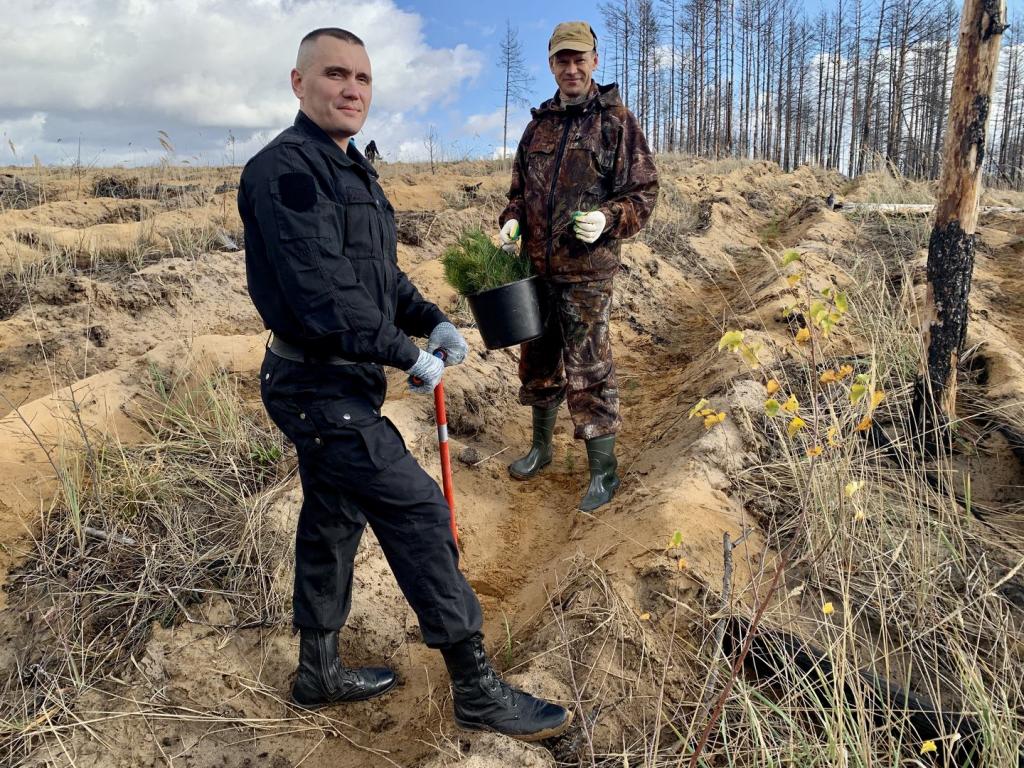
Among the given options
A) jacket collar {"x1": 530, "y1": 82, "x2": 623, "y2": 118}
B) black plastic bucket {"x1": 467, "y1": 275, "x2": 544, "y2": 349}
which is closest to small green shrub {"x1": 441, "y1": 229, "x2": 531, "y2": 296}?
black plastic bucket {"x1": 467, "y1": 275, "x2": 544, "y2": 349}

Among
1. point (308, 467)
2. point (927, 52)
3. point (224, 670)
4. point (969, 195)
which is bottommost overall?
point (224, 670)

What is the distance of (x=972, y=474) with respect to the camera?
3.46m

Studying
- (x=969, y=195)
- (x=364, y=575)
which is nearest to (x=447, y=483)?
(x=364, y=575)

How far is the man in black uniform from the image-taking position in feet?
6.11

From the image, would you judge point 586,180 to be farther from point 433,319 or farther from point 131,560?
point 131,560

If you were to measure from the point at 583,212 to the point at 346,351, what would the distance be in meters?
1.79

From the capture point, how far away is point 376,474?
2.03 metres

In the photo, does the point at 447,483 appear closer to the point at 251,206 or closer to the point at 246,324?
the point at 251,206

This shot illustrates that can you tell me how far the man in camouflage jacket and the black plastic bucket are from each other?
0.90ft

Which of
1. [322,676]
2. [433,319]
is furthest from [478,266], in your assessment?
[322,676]

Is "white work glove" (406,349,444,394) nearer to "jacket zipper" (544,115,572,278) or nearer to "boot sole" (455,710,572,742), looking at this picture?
"boot sole" (455,710,572,742)

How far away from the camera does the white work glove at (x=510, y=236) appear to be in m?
3.49

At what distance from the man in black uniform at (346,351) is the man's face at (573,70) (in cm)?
152

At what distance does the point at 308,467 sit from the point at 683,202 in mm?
12232
